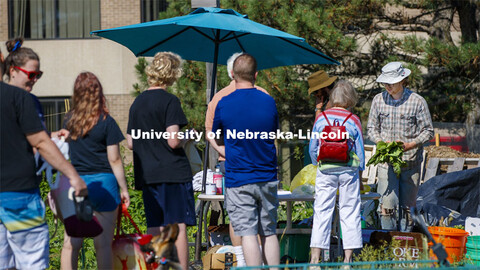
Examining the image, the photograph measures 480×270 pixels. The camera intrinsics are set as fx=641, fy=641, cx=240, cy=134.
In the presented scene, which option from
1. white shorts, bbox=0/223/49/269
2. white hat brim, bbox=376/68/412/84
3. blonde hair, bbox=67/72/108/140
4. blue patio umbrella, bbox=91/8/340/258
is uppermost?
blue patio umbrella, bbox=91/8/340/258

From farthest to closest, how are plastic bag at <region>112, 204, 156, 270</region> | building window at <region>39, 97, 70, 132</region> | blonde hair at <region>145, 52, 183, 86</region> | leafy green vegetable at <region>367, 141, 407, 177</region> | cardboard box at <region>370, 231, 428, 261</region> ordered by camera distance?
building window at <region>39, 97, 70, 132</region>
leafy green vegetable at <region>367, 141, 407, 177</region>
cardboard box at <region>370, 231, 428, 261</region>
blonde hair at <region>145, 52, 183, 86</region>
plastic bag at <region>112, 204, 156, 270</region>

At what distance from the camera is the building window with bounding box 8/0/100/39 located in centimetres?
1582

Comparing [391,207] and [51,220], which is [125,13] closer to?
[51,220]

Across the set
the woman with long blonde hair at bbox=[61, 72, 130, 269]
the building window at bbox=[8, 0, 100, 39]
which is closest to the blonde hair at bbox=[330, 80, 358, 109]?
the woman with long blonde hair at bbox=[61, 72, 130, 269]

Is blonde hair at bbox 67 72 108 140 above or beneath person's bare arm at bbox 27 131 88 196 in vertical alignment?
above

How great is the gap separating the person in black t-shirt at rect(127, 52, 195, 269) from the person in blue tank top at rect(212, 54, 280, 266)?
0.36 metres

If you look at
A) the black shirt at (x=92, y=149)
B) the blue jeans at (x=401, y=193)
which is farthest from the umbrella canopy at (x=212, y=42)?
the black shirt at (x=92, y=149)

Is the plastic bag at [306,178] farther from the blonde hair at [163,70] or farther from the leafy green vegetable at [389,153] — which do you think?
the blonde hair at [163,70]

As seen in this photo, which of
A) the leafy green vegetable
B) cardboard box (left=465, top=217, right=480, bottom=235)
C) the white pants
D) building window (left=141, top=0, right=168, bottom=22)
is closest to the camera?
the white pants

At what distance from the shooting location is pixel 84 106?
185 inches

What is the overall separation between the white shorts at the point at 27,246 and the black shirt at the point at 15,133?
0.29 metres

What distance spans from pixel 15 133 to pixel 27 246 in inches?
28.4

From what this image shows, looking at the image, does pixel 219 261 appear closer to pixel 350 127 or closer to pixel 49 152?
pixel 350 127

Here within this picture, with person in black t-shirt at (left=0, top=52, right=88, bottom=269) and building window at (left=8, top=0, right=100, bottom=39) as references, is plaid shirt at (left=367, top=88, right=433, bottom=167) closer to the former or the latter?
person in black t-shirt at (left=0, top=52, right=88, bottom=269)
